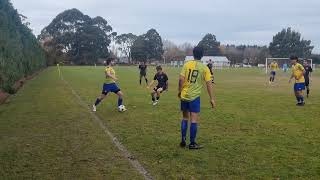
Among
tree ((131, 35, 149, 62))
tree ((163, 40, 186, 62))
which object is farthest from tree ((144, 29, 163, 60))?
tree ((163, 40, 186, 62))

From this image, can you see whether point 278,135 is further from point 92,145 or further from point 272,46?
point 272,46

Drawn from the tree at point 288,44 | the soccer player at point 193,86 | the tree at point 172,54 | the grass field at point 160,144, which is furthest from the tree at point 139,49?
the soccer player at point 193,86

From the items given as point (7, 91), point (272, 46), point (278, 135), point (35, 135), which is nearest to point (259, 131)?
point (278, 135)

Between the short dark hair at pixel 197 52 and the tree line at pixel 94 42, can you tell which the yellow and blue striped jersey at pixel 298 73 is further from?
the tree line at pixel 94 42

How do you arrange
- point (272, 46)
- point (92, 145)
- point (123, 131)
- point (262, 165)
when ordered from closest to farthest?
1. point (262, 165)
2. point (92, 145)
3. point (123, 131)
4. point (272, 46)

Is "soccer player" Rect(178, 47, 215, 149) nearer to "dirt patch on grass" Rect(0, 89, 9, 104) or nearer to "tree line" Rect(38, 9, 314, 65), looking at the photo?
"dirt patch on grass" Rect(0, 89, 9, 104)

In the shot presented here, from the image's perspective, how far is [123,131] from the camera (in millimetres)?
11539

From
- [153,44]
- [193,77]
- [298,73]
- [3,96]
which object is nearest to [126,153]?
[193,77]

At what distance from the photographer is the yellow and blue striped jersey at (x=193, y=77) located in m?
9.35

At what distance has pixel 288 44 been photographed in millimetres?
112062

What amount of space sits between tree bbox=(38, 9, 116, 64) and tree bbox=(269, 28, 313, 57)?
4119 cm

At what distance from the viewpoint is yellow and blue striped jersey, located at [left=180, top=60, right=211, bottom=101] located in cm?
935

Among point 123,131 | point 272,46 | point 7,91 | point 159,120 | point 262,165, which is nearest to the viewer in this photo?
point 262,165

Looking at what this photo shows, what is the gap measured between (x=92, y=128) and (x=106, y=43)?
10822 centimetres
